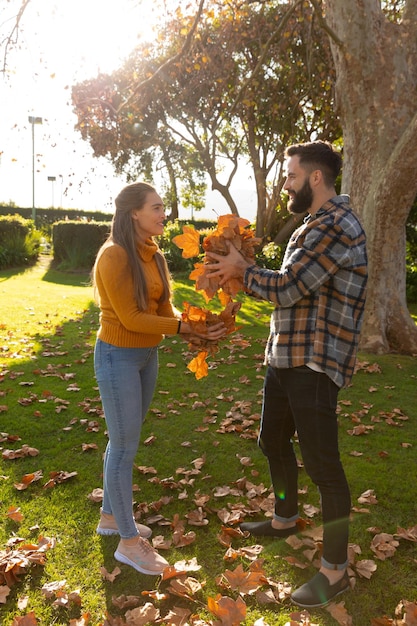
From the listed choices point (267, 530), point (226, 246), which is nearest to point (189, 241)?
point (226, 246)

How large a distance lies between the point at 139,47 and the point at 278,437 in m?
22.3

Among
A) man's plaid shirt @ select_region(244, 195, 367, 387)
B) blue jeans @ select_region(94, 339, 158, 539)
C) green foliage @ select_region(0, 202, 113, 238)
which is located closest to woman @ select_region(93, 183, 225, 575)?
blue jeans @ select_region(94, 339, 158, 539)

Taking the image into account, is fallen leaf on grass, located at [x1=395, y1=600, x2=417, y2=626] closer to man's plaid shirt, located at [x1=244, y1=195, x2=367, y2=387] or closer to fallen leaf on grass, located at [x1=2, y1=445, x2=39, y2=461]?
man's plaid shirt, located at [x1=244, y1=195, x2=367, y2=387]

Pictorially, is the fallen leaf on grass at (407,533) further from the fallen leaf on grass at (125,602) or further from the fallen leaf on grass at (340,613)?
the fallen leaf on grass at (125,602)

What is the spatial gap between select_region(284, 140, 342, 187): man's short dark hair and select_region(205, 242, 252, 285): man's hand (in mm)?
635

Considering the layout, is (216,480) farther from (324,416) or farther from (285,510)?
(324,416)

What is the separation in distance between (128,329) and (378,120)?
6.64 meters

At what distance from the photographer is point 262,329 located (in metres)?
10.9

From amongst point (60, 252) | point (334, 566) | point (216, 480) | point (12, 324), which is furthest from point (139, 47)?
point (334, 566)

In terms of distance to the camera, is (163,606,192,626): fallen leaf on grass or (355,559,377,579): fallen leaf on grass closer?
(163,606,192,626): fallen leaf on grass

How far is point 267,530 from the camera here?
3.69 meters

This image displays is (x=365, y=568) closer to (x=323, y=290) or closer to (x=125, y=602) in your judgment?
(x=125, y=602)

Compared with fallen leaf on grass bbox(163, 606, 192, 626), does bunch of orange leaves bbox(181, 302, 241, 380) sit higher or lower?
higher

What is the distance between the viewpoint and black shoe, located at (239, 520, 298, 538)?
368cm
